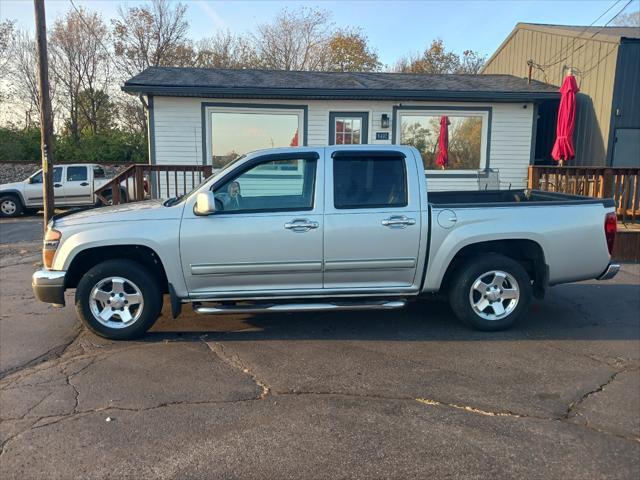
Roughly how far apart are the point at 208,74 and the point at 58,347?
10404 mm

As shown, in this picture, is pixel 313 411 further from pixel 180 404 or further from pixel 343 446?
pixel 180 404

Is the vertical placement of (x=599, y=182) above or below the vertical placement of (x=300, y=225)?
above

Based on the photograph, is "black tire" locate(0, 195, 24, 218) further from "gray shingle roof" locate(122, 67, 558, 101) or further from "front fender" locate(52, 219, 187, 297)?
"front fender" locate(52, 219, 187, 297)

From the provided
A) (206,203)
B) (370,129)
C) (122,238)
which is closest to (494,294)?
(206,203)

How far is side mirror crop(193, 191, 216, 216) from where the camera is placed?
456cm

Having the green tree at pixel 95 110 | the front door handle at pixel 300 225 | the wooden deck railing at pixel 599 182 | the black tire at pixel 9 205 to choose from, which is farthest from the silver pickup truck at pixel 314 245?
the green tree at pixel 95 110

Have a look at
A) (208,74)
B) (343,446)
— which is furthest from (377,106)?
(343,446)

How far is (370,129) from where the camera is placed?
42.6ft

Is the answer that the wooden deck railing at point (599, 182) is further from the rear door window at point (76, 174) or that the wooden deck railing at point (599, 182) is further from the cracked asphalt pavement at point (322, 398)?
the rear door window at point (76, 174)

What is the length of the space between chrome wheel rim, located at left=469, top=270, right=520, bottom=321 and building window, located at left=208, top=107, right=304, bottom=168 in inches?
334

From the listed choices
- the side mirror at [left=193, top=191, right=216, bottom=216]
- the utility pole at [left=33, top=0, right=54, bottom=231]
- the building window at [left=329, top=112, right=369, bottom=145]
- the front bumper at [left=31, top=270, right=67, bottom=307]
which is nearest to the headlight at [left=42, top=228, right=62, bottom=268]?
the front bumper at [left=31, top=270, right=67, bottom=307]

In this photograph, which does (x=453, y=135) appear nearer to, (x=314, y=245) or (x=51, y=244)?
(x=314, y=245)

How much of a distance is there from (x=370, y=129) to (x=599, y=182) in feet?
18.3

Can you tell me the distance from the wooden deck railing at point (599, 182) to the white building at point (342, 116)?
2.73 meters
